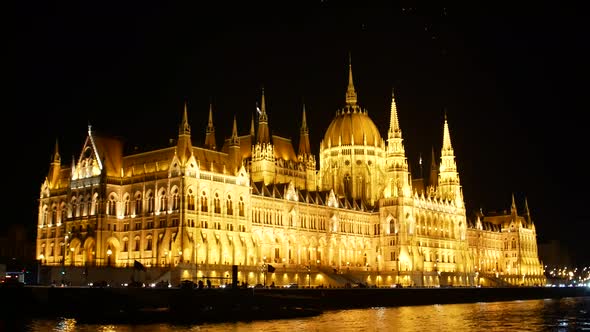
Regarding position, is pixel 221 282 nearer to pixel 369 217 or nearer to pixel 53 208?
pixel 53 208

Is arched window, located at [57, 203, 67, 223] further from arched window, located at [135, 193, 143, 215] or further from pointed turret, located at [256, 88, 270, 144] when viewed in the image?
pointed turret, located at [256, 88, 270, 144]

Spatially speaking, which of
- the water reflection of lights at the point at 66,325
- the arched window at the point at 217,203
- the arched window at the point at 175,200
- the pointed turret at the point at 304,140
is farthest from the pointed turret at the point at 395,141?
the water reflection of lights at the point at 66,325

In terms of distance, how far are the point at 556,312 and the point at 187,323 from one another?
48.3 meters

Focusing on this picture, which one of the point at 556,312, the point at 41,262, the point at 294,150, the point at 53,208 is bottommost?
the point at 556,312

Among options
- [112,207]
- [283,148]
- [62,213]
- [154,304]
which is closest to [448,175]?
[283,148]

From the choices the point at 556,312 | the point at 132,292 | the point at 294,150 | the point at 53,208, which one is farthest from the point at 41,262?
the point at 556,312

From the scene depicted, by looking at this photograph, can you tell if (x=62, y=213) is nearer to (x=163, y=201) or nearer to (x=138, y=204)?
(x=138, y=204)

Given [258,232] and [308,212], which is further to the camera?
[308,212]

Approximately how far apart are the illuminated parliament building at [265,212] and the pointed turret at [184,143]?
167mm

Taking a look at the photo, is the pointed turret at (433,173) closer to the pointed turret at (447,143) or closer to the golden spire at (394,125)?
the pointed turret at (447,143)

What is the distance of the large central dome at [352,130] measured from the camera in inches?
6511

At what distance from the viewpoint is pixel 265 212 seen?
12694cm

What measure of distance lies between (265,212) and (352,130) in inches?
1771

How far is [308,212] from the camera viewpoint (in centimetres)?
13738
